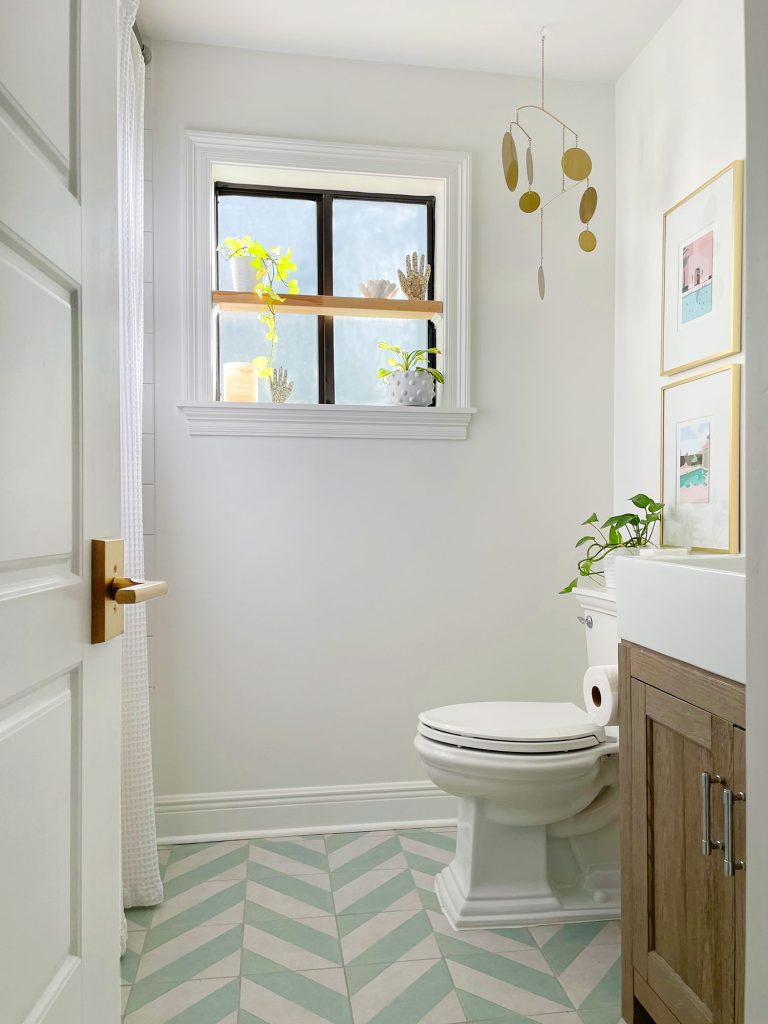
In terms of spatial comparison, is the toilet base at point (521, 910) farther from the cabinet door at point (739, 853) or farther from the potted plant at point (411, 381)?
the potted plant at point (411, 381)

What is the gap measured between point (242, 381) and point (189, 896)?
60.2 inches

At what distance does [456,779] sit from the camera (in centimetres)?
196

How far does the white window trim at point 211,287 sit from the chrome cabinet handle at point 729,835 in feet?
5.29

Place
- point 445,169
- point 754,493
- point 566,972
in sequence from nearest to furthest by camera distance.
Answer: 1. point 754,493
2. point 566,972
3. point 445,169

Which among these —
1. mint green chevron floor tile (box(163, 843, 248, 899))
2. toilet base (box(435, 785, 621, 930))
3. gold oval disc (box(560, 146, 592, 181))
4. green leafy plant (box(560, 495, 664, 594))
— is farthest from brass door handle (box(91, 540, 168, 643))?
gold oval disc (box(560, 146, 592, 181))

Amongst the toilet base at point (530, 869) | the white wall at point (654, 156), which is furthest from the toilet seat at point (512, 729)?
the white wall at point (654, 156)

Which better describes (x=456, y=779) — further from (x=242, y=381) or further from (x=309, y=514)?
(x=242, y=381)

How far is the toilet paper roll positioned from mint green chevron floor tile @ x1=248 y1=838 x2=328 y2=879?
2.99 ft

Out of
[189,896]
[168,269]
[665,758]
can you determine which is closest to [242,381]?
[168,269]

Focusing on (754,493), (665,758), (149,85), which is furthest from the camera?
(149,85)

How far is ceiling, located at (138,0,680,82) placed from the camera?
2270 mm

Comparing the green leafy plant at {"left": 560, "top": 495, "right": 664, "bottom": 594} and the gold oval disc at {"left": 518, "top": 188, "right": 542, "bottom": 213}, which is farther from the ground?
the gold oval disc at {"left": 518, "top": 188, "right": 542, "bottom": 213}

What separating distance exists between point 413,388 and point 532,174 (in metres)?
0.83

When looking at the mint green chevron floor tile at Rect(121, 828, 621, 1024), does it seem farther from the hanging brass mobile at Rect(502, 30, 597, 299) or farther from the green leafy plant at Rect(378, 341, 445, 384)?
the hanging brass mobile at Rect(502, 30, 597, 299)
